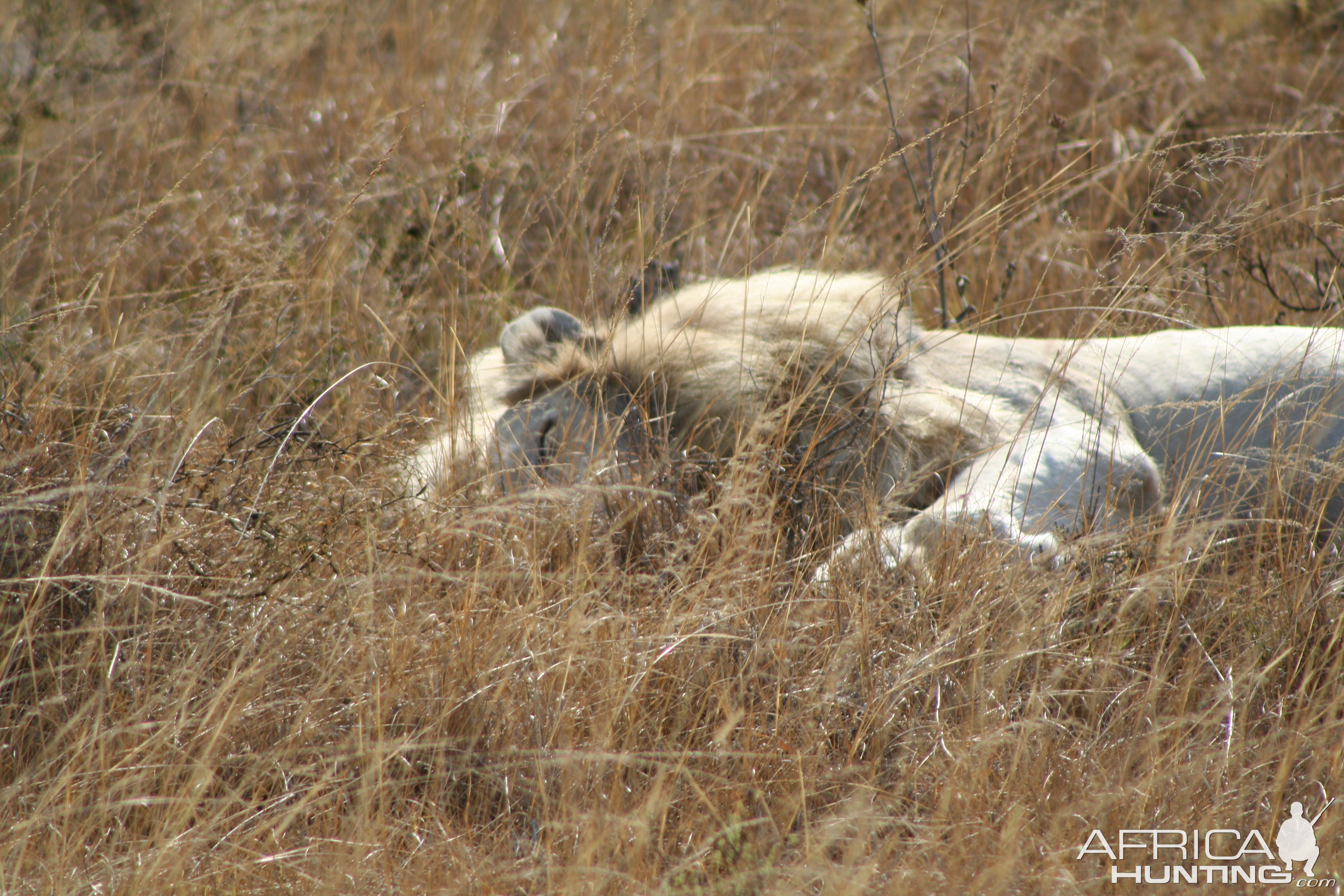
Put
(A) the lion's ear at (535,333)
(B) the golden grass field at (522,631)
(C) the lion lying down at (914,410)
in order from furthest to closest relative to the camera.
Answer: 1. (A) the lion's ear at (535,333)
2. (C) the lion lying down at (914,410)
3. (B) the golden grass field at (522,631)

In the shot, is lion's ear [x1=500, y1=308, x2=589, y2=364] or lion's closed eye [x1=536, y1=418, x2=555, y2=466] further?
lion's ear [x1=500, y1=308, x2=589, y2=364]

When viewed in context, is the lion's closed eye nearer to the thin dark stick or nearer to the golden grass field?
the golden grass field

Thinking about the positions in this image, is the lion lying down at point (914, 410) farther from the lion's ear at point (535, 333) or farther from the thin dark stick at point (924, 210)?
the thin dark stick at point (924, 210)

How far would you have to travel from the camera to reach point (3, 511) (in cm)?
224

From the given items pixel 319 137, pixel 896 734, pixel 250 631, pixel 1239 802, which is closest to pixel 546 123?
pixel 319 137

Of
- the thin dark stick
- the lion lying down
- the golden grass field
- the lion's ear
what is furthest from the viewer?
the lion's ear

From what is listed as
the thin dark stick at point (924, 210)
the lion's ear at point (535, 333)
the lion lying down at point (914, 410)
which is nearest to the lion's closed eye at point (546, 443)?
the lion lying down at point (914, 410)

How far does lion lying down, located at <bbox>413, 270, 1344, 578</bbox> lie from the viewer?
8.41 feet

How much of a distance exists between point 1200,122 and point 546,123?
301cm

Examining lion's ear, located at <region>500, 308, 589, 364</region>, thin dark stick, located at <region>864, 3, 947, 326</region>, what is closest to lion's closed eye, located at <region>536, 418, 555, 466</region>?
lion's ear, located at <region>500, 308, 589, 364</region>

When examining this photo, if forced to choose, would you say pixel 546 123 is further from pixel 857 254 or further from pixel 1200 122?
pixel 1200 122

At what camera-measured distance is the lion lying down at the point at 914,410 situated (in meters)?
2.56

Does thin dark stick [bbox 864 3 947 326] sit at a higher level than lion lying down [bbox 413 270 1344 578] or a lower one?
higher

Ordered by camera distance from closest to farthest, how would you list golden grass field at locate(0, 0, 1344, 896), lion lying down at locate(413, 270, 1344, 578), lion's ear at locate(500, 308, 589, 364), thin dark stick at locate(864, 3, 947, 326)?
golden grass field at locate(0, 0, 1344, 896) < lion lying down at locate(413, 270, 1344, 578) < thin dark stick at locate(864, 3, 947, 326) < lion's ear at locate(500, 308, 589, 364)
